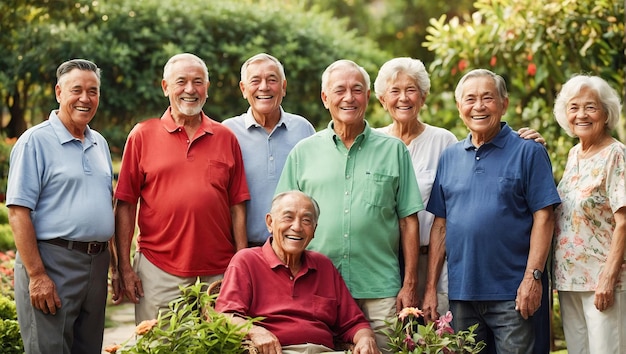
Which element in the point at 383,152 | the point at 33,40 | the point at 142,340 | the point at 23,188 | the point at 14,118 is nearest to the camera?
the point at 142,340

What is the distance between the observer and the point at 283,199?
3.88 m

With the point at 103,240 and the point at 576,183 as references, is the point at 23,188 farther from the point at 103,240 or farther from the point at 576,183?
the point at 576,183

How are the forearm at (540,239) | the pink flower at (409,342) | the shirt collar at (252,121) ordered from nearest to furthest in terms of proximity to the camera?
the pink flower at (409,342), the forearm at (540,239), the shirt collar at (252,121)

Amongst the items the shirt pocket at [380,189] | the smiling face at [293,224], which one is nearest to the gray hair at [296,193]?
the smiling face at [293,224]

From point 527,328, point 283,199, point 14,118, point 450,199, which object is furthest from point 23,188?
point 14,118

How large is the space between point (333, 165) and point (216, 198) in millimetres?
600

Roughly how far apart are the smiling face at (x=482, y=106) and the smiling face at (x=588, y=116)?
0.35 m

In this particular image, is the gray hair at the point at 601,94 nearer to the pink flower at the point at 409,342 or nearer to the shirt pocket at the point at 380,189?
the shirt pocket at the point at 380,189

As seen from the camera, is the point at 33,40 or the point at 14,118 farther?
the point at 14,118

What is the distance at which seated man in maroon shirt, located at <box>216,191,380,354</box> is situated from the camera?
377 cm

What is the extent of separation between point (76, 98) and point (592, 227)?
2.47 metres

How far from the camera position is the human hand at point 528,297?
12.8 ft

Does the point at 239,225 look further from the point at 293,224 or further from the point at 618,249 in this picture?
the point at 618,249

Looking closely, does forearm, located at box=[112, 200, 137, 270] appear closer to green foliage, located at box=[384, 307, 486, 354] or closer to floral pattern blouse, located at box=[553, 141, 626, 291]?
green foliage, located at box=[384, 307, 486, 354]
